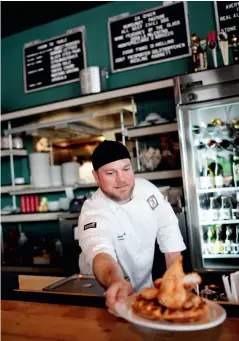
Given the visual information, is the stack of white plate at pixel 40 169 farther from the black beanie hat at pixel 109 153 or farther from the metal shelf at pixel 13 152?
the black beanie hat at pixel 109 153

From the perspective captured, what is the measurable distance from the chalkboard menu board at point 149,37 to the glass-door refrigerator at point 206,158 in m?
0.87

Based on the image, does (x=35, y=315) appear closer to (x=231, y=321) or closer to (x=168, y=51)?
(x=231, y=321)

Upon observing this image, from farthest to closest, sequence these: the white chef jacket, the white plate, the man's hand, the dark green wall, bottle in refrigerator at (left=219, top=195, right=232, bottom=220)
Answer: the dark green wall < bottle in refrigerator at (left=219, top=195, right=232, bottom=220) < the white chef jacket < the man's hand < the white plate

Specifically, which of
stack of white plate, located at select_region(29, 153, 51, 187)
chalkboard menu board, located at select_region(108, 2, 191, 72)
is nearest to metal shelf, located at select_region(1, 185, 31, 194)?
stack of white plate, located at select_region(29, 153, 51, 187)

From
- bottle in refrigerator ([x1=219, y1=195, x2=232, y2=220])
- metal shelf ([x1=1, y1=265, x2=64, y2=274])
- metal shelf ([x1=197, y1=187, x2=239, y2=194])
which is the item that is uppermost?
metal shelf ([x1=197, y1=187, x2=239, y2=194])

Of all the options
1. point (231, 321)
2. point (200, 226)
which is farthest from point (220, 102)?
point (231, 321)

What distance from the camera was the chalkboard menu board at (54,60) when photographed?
4047 mm

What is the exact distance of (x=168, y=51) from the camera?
3.58m

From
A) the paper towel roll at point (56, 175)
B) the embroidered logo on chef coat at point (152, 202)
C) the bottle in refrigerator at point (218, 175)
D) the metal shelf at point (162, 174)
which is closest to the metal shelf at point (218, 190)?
the bottle in refrigerator at point (218, 175)

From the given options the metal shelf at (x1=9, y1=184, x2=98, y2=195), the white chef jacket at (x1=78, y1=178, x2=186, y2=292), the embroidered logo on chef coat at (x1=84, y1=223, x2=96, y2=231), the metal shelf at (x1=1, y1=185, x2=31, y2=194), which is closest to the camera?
the embroidered logo on chef coat at (x1=84, y1=223, x2=96, y2=231)

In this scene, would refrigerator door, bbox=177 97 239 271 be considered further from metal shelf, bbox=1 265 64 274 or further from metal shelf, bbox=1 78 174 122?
metal shelf, bbox=1 265 64 274

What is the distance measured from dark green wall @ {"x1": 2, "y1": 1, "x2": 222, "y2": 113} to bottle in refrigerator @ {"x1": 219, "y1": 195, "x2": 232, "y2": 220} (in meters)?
1.39

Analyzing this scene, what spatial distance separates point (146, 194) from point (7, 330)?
116 cm

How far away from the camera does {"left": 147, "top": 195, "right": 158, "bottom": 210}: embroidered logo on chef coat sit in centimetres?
215
